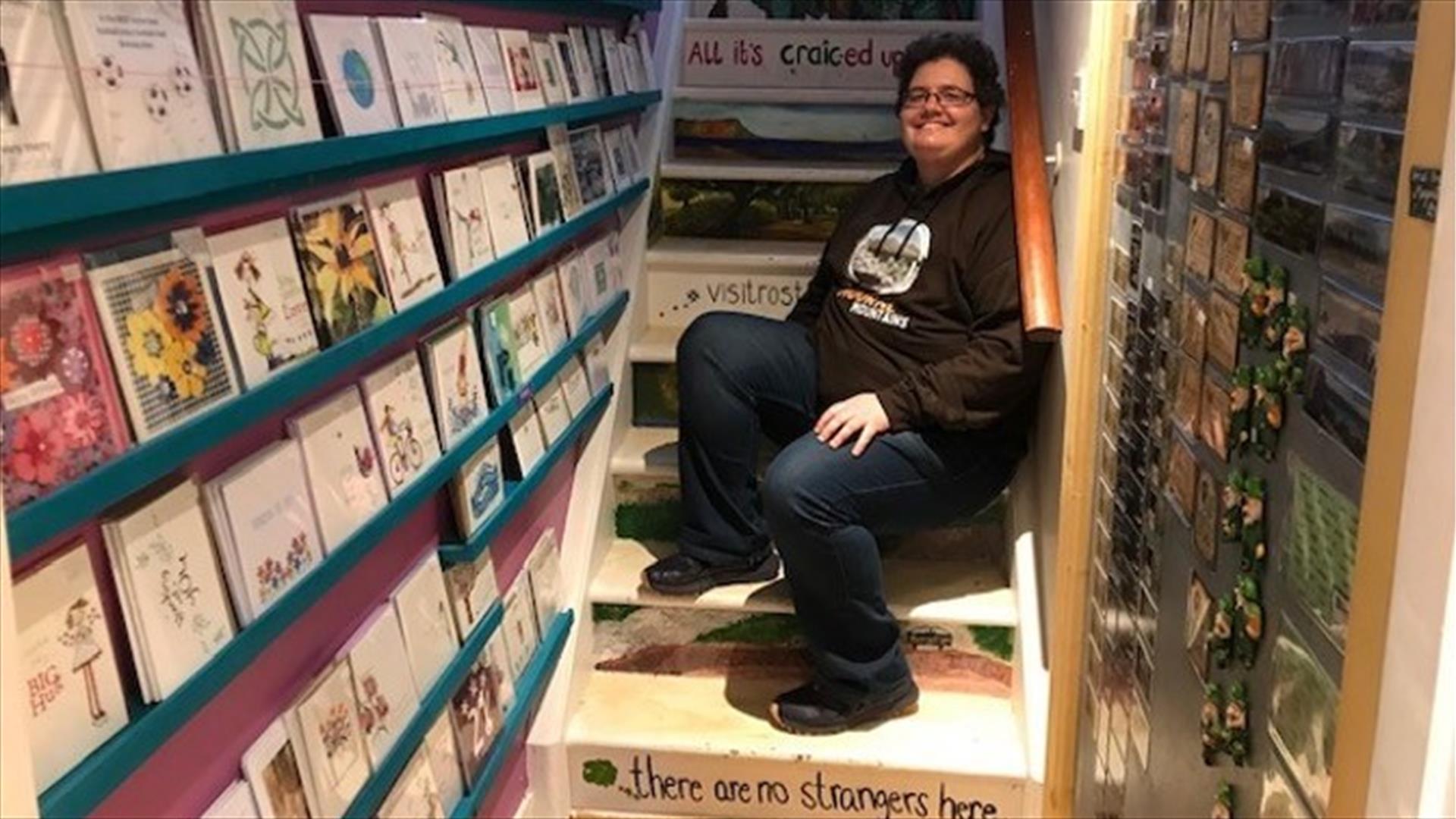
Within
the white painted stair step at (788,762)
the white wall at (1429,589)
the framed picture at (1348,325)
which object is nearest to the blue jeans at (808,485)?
the white painted stair step at (788,762)

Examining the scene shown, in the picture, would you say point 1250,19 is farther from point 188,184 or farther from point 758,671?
point 758,671

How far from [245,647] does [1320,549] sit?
903 millimetres

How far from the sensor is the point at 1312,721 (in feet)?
3.56

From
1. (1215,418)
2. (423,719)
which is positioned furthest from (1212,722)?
(423,719)

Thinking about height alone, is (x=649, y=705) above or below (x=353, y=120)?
below

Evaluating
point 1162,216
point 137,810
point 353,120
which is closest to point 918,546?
point 1162,216

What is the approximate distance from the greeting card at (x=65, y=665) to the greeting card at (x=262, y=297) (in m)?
0.26

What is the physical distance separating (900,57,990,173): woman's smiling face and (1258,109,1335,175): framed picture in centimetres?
121

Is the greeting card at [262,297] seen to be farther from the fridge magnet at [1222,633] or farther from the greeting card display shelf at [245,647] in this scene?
the fridge magnet at [1222,633]

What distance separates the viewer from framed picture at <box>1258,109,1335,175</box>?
3.51 feet

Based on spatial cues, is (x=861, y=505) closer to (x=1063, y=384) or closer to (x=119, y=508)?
(x=1063, y=384)

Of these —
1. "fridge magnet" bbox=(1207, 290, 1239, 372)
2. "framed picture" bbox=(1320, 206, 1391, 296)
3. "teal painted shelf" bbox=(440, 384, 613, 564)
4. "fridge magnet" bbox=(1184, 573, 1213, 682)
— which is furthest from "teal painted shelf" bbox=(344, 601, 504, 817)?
"framed picture" bbox=(1320, 206, 1391, 296)

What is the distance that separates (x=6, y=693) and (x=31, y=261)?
330mm

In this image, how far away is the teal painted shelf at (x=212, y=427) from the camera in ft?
2.93
